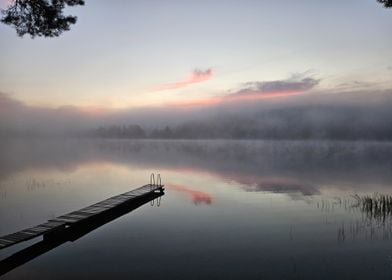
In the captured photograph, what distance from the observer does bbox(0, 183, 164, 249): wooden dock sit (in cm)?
1155

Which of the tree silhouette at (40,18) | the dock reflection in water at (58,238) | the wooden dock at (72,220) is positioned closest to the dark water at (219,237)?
the dock reflection in water at (58,238)

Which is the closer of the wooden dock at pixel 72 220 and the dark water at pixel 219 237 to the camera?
the dark water at pixel 219 237

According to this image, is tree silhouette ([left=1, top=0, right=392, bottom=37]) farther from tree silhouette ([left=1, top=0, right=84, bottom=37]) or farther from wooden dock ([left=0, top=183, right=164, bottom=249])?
wooden dock ([left=0, top=183, right=164, bottom=249])

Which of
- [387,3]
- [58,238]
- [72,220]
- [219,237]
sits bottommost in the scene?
[219,237]

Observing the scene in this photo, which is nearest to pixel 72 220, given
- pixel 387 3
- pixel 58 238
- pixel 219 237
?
pixel 58 238

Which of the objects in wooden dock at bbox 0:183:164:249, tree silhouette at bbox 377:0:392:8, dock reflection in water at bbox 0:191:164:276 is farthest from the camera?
tree silhouette at bbox 377:0:392:8

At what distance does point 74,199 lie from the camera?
944 inches

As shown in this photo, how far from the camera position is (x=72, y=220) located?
15.0m

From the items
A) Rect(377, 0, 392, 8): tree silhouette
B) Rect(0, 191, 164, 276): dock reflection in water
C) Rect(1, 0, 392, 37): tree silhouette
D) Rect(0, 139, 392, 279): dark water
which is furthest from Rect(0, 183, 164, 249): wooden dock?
Rect(377, 0, 392, 8): tree silhouette

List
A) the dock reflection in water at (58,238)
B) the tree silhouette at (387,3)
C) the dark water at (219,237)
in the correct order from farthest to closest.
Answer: the tree silhouette at (387,3)
the dock reflection in water at (58,238)
the dark water at (219,237)

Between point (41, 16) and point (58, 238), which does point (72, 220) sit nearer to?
point (58, 238)

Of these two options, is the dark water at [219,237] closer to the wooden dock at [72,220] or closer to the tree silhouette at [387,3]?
the wooden dock at [72,220]

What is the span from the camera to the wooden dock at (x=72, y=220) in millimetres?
11552

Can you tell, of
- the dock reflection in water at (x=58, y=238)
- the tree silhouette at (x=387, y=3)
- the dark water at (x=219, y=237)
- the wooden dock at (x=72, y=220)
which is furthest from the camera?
the tree silhouette at (x=387, y=3)
